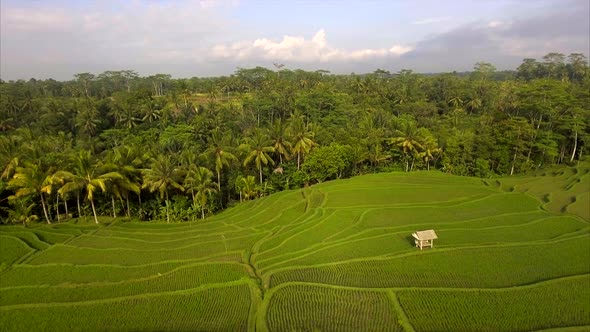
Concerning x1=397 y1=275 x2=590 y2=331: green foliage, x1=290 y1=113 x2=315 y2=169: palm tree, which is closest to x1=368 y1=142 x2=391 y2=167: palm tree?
x1=290 y1=113 x2=315 y2=169: palm tree

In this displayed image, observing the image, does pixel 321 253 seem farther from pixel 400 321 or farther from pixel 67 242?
pixel 67 242

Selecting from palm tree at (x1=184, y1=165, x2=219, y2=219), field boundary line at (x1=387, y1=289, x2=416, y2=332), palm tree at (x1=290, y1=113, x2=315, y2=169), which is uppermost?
palm tree at (x1=290, y1=113, x2=315, y2=169)

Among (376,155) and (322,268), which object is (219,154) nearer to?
(376,155)

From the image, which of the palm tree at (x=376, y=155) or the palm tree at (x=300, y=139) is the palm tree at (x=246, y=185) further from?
the palm tree at (x=376, y=155)

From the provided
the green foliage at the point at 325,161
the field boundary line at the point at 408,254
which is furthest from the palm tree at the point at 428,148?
the field boundary line at the point at 408,254

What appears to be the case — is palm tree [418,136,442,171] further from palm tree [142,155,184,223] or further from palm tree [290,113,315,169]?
palm tree [142,155,184,223]

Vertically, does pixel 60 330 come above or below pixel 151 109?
below

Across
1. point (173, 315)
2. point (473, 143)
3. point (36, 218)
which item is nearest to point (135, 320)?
point (173, 315)

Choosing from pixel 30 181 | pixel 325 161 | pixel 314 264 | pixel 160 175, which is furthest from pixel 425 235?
pixel 30 181
